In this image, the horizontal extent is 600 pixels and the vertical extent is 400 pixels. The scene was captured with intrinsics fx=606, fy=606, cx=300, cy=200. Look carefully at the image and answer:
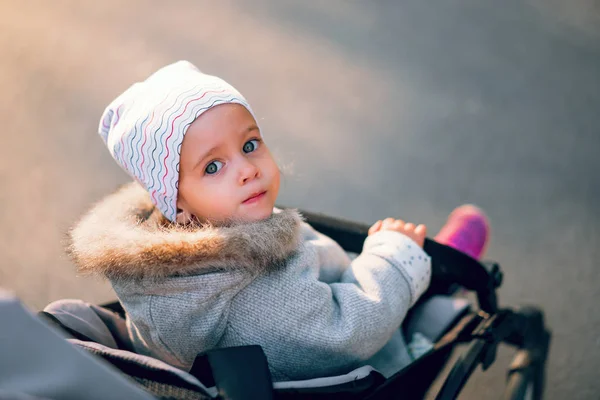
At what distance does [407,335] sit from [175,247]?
538mm

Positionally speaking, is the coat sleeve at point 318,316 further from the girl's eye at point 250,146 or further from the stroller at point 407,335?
the girl's eye at point 250,146

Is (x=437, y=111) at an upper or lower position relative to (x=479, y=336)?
upper

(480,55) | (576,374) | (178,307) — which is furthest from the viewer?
(480,55)

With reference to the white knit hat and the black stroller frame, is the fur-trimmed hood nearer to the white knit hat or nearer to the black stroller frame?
the white knit hat

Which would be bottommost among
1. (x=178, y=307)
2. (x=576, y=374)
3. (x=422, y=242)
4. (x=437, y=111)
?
(x=576, y=374)

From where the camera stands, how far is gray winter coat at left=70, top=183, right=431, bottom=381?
0.81 meters

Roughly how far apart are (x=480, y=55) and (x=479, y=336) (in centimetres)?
144

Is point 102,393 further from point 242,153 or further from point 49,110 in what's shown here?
point 49,110

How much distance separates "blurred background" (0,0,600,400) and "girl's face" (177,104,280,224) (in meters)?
0.72

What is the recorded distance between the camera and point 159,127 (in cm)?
88

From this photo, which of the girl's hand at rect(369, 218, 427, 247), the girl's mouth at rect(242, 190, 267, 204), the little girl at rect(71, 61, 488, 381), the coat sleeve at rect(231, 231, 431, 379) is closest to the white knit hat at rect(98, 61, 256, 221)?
the little girl at rect(71, 61, 488, 381)

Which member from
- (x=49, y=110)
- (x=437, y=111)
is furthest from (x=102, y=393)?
(x=49, y=110)

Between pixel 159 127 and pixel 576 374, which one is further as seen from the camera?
pixel 576 374

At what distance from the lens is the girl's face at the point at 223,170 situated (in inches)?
35.5
